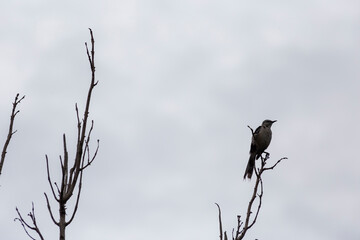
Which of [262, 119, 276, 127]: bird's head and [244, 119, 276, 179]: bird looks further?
[262, 119, 276, 127]: bird's head

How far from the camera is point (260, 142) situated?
539 inches

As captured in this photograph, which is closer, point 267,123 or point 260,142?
point 260,142

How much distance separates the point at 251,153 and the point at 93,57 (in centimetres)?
980

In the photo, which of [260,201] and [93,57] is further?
[260,201]

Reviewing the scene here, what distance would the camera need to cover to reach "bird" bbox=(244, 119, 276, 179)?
40.6 ft

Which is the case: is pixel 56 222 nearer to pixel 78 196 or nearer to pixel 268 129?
pixel 78 196

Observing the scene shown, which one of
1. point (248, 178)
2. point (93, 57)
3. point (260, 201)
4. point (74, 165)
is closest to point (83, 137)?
point (74, 165)

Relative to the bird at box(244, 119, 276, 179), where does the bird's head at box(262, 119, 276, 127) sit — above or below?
above

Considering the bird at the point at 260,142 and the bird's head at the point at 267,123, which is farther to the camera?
the bird's head at the point at 267,123

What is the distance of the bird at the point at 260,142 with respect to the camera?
12367 millimetres

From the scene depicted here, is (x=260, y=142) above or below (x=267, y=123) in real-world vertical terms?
below

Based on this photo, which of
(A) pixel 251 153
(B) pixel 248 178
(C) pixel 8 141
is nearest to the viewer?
(C) pixel 8 141

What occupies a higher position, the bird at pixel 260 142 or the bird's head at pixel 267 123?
the bird's head at pixel 267 123

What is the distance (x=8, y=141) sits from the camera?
4.94m
